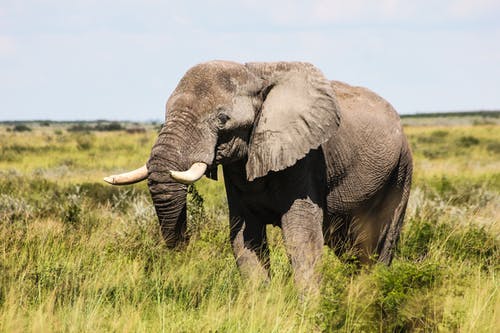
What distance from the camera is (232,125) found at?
18.7 feet

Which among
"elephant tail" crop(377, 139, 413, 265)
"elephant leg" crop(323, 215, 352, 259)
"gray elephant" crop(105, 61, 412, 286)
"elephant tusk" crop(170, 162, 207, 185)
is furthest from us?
"elephant tail" crop(377, 139, 413, 265)

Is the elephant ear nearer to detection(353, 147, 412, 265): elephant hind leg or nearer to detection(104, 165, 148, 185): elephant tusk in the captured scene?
detection(104, 165, 148, 185): elephant tusk

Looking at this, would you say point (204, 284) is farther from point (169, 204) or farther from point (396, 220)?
point (396, 220)

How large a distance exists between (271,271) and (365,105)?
62.6 inches

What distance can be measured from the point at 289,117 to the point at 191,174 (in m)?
1.07

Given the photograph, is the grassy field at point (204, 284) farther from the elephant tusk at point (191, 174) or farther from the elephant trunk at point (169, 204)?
the elephant tusk at point (191, 174)

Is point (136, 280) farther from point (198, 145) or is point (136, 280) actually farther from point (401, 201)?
point (401, 201)

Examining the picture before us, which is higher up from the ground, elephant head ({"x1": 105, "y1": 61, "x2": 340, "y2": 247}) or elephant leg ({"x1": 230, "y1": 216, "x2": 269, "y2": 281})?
elephant head ({"x1": 105, "y1": 61, "x2": 340, "y2": 247})

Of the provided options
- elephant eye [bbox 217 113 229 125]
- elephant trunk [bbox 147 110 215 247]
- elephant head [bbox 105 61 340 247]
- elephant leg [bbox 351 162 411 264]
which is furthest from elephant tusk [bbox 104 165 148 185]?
elephant leg [bbox 351 162 411 264]

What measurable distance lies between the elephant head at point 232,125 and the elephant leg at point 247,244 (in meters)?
0.63

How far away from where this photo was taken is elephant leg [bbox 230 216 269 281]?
6422 millimetres

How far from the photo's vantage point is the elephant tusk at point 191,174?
17.1ft

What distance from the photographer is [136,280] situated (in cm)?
640

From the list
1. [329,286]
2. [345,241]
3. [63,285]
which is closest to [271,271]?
[345,241]
